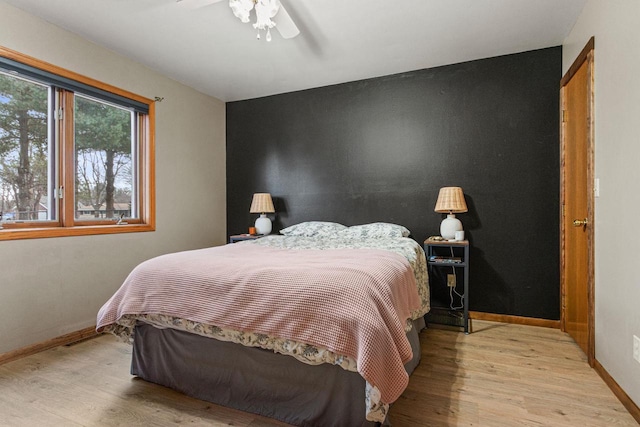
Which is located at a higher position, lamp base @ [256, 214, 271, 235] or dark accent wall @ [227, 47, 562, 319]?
dark accent wall @ [227, 47, 562, 319]

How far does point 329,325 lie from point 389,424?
601 mm

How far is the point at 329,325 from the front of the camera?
1422mm

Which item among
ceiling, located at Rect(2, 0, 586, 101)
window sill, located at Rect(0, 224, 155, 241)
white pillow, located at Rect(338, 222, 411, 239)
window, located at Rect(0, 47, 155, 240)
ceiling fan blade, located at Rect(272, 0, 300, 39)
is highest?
ceiling, located at Rect(2, 0, 586, 101)

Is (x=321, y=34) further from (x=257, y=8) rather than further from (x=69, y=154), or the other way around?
(x=69, y=154)

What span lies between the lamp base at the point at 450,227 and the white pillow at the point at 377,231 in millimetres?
342

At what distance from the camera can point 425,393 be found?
1.89 metres

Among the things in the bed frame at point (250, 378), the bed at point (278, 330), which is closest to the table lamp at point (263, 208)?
the bed at point (278, 330)

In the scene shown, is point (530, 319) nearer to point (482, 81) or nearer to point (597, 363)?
point (597, 363)

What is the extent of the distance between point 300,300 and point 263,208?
2.51 meters

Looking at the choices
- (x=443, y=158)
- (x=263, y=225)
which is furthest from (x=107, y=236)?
(x=443, y=158)

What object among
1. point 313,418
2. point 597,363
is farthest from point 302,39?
point 597,363

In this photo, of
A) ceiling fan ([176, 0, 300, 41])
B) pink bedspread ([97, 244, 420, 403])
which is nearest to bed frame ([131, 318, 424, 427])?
pink bedspread ([97, 244, 420, 403])

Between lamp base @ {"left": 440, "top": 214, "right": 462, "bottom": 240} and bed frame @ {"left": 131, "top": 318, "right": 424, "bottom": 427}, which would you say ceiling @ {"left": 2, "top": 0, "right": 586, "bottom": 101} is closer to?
lamp base @ {"left": 440, "top": 214, "right": 462, "bottom": 240}

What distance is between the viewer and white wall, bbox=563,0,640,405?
1693 millimetres
